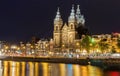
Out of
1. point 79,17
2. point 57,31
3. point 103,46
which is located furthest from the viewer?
point 79,17

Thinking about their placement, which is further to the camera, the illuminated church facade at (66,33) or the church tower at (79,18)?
the church tower at (79,18)

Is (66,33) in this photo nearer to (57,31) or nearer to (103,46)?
(57,31)

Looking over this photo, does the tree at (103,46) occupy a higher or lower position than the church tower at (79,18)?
lower

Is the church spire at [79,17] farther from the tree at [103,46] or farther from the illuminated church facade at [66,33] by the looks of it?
the tree at [103,46]

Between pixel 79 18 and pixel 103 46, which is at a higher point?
pixel 79 18

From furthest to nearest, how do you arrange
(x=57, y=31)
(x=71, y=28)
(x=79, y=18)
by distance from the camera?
(x=79, y=18) < (x=57, y=31) < (x=71, y=28)

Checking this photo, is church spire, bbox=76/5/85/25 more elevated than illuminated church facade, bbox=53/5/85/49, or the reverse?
church spire, bbox=76/5/85/25

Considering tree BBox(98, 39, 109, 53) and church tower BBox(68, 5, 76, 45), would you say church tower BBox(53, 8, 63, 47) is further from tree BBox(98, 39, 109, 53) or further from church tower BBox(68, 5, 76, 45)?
tree BBox(98, 39, 109, 53)

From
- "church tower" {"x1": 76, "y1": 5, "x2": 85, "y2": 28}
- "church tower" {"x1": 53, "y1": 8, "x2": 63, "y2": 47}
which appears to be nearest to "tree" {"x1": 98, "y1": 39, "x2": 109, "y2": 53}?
"church tower" {"x1": 53, "y1": 8, "x2": 63, "y2": 47}

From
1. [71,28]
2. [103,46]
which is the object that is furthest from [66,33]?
[103,46]

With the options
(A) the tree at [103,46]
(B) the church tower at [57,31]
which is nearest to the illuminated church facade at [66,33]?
(B) the church tower at [57,31]

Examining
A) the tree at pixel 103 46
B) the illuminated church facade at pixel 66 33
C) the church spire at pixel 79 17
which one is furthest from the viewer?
the church spire at pixel 79 17

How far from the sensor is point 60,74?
55500 millimetres

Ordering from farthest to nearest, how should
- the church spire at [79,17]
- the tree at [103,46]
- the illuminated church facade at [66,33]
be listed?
the church spire at [79,17] < the illuminated church facade at [66,33] < the tree at [103,46]
